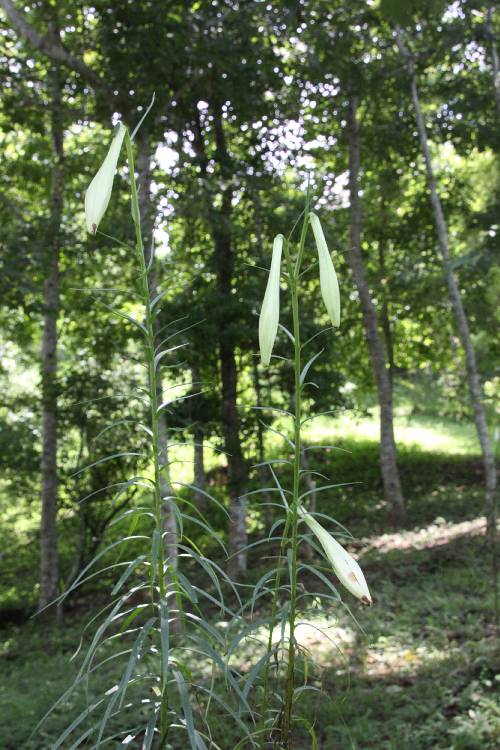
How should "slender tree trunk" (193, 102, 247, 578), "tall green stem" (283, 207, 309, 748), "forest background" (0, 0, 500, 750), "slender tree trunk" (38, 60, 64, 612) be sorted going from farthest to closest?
1. "slender tree trunk" (38, 60, 64, 612)
2. "slender tree trunk" (193, 102, 247, 578)
3. "forest background" (0, 0, 500, 750)
4. "tall green stem" (283, 207, 309, 748)

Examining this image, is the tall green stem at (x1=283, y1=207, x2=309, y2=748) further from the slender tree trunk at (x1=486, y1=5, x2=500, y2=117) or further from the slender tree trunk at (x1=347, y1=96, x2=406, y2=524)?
the slender tree trunk at (x1=347, y1=96, x2=406, y2=524)

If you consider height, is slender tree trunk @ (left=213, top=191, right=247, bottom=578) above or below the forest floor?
above

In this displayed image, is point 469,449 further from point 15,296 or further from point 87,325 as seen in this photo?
point 15,296

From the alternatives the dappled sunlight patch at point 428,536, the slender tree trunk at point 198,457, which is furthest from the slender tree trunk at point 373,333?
the slender tree trunk at point 198,457

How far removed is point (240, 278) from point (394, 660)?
186 inches

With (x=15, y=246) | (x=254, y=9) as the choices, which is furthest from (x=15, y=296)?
(x=254, y=9)

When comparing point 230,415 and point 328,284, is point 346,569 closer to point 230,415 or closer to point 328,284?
point 328,284

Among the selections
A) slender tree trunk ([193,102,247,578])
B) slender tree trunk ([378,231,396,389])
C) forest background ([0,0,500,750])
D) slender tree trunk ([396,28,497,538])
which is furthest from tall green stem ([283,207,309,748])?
slender tree trunk ([378,231,396,389])

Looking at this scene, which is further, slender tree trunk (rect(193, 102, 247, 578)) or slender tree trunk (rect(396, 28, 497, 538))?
slender tree trunk (rect(193, 102, 247, 578))

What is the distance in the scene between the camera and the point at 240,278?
27.3 feet

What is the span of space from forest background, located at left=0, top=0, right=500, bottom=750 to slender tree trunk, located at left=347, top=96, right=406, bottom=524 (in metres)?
0.03

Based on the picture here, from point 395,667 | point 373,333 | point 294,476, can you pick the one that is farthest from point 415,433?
point 294,476

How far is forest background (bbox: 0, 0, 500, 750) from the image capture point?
17.2ft

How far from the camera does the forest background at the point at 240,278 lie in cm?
523
